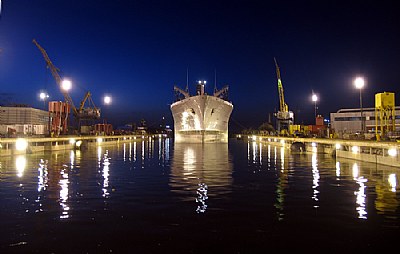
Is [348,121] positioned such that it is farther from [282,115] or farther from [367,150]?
[367,150]

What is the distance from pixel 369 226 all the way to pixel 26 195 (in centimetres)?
1299

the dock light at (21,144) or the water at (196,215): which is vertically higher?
the dock light at (21,144)

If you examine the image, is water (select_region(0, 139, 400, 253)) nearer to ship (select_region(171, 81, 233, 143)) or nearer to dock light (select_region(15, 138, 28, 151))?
dock light (select_region(15, 138, 28, 151))

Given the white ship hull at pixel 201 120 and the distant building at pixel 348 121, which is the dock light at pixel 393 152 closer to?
the white ship hull at pixel 201 120

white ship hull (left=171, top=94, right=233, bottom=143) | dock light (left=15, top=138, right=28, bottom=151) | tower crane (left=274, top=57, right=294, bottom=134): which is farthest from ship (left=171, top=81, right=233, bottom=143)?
dock light (left=15, top=138, right=28, bottom=151)

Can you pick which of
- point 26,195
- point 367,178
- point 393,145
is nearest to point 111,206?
point 26,195

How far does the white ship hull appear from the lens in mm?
86875

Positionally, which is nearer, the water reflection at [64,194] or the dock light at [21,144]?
the water reflection at [64,194]

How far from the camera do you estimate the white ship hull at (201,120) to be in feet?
285

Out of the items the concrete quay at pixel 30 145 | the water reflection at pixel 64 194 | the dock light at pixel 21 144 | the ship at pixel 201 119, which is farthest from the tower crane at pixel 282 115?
the water reflection at pixel 64 194

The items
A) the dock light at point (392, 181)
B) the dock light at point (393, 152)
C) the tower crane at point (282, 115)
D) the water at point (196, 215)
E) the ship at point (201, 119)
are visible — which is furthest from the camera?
the tower crane at point (282, 115)

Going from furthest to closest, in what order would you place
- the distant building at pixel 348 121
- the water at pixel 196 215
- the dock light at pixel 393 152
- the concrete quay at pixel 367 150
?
the distant building at pixel 348 121
the concrete quay at pixel 367 150
the dock light at pixel 393 152
the water at pixel 196 215

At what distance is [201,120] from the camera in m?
86.8

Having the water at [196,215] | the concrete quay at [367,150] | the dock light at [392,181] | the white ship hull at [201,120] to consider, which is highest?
the white ship hull at [201,120]
